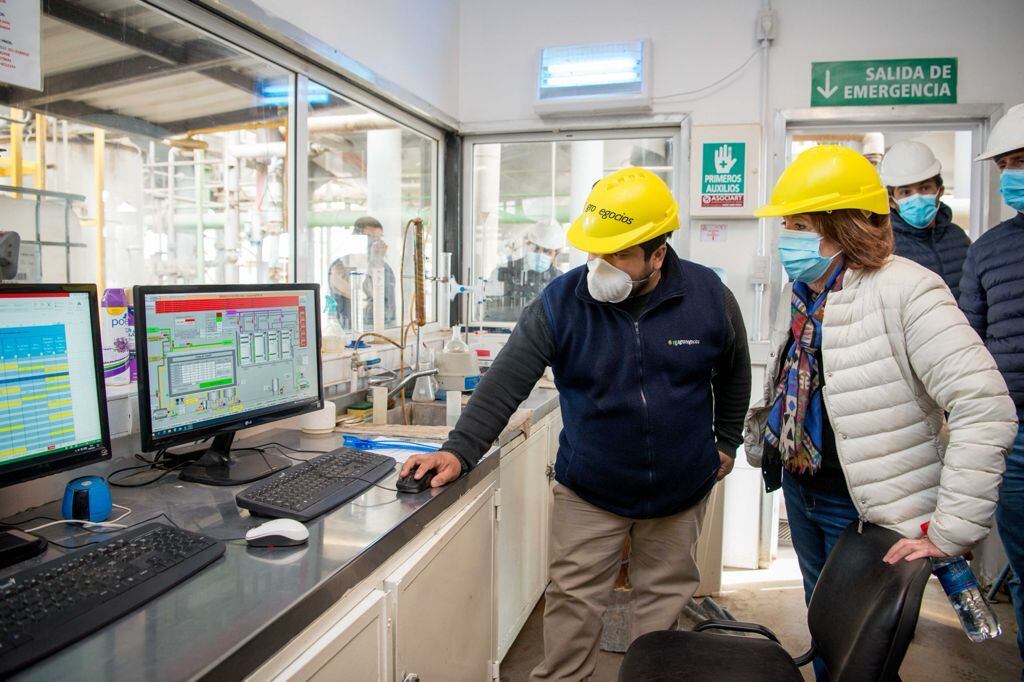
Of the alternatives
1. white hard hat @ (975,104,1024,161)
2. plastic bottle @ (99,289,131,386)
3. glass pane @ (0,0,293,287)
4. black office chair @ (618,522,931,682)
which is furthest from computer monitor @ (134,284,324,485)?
white hard hat @ (975,104,1024,161)

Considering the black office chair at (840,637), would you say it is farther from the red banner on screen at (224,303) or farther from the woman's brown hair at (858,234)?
the red banner on screen at (224,303)

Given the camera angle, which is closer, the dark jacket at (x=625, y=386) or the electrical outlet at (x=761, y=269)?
the dark jacket at (x=625, y=386)

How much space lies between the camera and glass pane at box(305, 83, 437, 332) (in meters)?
2.65

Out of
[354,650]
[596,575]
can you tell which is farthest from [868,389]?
[354,650]

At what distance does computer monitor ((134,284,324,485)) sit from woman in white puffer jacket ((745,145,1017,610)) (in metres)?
1.19

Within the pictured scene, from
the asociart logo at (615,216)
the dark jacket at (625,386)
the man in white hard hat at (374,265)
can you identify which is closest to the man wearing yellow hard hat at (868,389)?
the dark jacket at (625,386)

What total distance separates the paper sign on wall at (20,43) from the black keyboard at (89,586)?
3.32 feet

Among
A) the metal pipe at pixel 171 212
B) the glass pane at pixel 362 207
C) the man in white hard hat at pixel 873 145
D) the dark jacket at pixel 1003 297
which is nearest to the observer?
the dark jacket at pixel 1003 297

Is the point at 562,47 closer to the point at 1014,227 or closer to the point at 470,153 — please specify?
the point at 470,153

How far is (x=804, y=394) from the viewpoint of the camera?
5.03 feet

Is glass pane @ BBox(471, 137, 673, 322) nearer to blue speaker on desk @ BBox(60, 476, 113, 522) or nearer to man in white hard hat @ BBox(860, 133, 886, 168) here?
man in white hard hat @ BBox(860, 133, 886, 168)

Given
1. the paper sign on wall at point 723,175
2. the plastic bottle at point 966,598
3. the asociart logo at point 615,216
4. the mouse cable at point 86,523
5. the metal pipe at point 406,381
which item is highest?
the paper sign on wall at point 723,175

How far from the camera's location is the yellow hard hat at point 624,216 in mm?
1545

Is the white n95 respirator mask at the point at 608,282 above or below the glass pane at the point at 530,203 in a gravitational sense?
below
